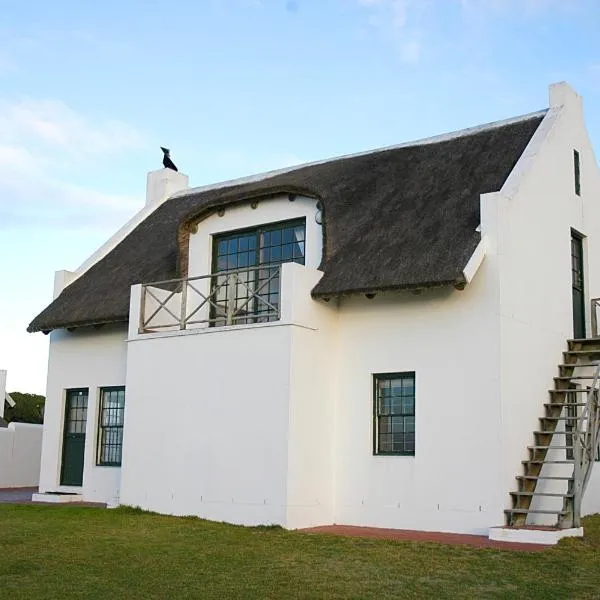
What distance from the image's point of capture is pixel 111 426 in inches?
698

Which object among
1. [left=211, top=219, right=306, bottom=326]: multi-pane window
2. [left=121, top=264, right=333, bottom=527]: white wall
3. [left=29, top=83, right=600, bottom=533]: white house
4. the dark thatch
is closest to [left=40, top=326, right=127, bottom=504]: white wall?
[left=29, top=83, right=600, bottom=533]: white house

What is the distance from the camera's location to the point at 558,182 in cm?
1557

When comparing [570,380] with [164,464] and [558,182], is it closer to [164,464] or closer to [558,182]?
[558,182]

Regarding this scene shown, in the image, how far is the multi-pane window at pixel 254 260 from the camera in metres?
16.0

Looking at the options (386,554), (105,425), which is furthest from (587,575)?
(105,425)

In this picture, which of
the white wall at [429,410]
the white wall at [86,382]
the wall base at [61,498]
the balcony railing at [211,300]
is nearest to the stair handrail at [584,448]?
the white wall at [429,410]

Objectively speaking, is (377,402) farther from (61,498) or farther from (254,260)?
(61,498)

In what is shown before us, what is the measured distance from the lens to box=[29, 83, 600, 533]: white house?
521 inches

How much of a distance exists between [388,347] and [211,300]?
3.75 meters

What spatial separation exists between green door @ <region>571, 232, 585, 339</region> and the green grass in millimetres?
4189

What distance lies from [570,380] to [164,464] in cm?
702

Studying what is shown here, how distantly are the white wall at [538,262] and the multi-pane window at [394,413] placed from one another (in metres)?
1.65

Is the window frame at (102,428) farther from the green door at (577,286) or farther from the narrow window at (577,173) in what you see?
the narrow window at (577,173)

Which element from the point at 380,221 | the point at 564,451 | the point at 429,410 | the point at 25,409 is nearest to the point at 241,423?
the point at 429,410
